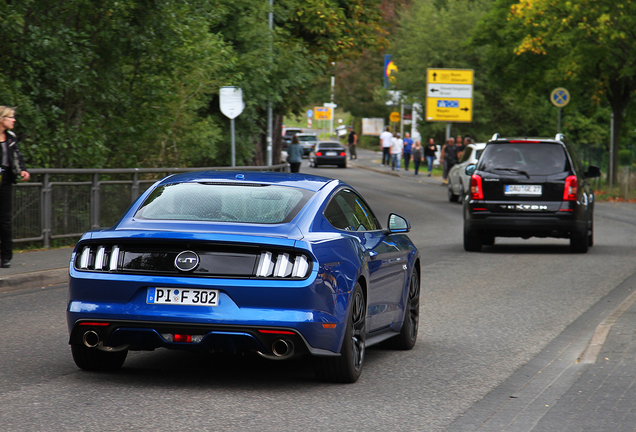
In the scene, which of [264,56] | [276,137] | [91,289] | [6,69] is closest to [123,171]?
[6,69]

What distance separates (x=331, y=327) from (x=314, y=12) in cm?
2296

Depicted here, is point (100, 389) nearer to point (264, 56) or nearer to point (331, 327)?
point (331, 327)

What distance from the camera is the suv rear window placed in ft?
53.4

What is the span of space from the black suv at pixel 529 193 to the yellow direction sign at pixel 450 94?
35009mm

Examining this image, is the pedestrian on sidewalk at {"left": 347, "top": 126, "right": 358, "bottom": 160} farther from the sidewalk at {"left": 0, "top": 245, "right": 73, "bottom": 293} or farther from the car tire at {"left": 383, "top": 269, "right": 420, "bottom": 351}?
the car tire at {"left": 383, "top": 269, "right": 420, "bottom": 351}

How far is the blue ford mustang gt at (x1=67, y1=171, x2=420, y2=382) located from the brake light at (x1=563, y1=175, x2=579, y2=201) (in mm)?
9880

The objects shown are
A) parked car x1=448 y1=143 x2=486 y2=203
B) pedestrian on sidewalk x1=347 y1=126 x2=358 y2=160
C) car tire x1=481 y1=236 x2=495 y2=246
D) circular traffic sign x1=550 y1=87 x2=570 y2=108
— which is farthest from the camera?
pedestrian on sidewalk x1=347 y1=126 x2=358 y2=160

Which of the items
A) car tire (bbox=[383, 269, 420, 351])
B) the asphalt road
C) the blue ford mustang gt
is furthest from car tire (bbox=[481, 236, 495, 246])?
the blue ford mustang gt

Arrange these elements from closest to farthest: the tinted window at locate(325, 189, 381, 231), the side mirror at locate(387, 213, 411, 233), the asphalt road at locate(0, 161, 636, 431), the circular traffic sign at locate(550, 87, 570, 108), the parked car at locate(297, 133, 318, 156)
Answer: the asphalt road at locate(0, 161, 636, 431) → the tinted window at locate(325, 189, 381, 231) → the side mirror at locate(387, 213, 411, 233) → the circular traffic sign at locate(550, 87, 570, 108) → the parked car at locate(297, 133, 318, 156)

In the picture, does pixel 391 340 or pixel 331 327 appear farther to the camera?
pixel 391 340

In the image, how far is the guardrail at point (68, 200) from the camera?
14781 mm

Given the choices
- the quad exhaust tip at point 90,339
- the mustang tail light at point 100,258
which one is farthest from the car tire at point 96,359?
the mustang tail light at point 100,258

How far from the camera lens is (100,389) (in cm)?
636

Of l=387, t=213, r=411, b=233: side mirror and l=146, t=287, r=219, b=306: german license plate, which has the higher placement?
l=387, t=213, r=411, b=233: side mirror
